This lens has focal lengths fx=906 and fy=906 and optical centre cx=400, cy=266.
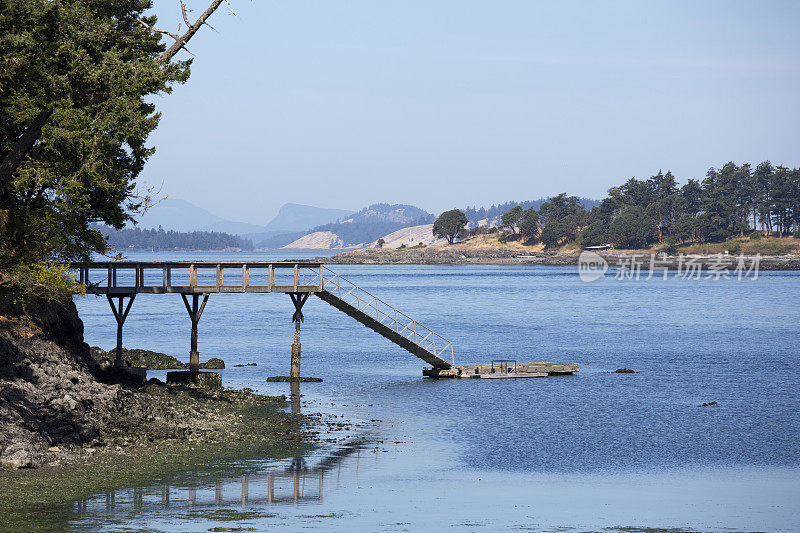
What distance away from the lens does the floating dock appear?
4572 centimetres

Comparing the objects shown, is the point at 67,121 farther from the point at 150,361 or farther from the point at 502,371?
the point at 502,371

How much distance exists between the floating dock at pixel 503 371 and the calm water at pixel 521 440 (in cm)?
87

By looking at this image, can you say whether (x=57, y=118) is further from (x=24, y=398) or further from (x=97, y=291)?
(x=97, y=291)

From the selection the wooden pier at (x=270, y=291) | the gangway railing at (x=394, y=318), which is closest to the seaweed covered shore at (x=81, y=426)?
the wooden pier at (x=270, y=291)

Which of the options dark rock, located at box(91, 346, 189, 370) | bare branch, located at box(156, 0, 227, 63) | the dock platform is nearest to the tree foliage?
bare branch, located at box(156, 0, 227, 63)

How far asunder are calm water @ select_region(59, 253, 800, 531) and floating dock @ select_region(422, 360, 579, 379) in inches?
34.4

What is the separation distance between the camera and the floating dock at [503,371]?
45.7 m

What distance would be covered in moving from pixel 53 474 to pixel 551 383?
91.9 ft

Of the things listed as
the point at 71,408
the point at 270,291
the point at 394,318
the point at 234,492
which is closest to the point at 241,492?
the point at 234,492

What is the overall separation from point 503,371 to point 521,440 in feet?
51.3

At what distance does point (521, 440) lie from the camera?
30938 millimetres

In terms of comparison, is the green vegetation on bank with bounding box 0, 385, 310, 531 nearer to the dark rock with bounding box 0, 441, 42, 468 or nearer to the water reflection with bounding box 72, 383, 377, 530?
the dark rock with bounding box 0, 441, 42, 468

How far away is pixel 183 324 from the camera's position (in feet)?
273

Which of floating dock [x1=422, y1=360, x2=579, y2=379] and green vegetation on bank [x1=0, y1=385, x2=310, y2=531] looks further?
floating dock [x1=422, y1=360, x2=579, y2=379]
